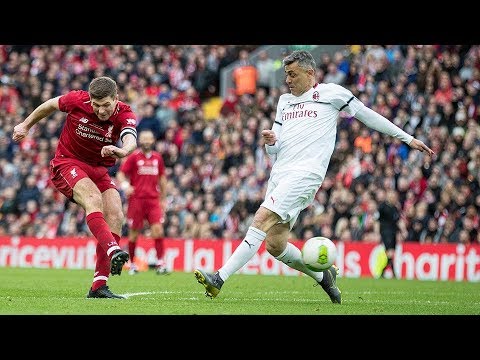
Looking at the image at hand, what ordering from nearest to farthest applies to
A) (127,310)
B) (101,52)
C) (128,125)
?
(127,310) < (128,125) < (101,52)

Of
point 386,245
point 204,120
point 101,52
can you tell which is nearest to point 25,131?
point 386,245

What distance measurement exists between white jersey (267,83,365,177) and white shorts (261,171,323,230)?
82 mm

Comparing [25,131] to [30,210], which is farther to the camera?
[30,210]

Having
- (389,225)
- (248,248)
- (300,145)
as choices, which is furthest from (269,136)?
(389,225)

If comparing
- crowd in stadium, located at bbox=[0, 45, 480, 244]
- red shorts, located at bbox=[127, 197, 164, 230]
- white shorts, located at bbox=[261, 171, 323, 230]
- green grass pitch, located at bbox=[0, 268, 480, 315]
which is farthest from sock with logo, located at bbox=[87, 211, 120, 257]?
crowd in stadium, located at bbox=[0, 45, 480, 244]

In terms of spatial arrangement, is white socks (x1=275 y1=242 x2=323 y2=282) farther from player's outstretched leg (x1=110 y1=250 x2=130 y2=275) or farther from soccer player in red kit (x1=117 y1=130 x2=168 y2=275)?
soccer player in red kit (x1=117 y1=130 x2=168 y2=275)

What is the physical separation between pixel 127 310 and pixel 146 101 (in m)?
17.2

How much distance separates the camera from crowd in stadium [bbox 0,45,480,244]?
2052cm

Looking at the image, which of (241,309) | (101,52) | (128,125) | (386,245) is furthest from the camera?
(101,52)

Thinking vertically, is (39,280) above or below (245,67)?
below

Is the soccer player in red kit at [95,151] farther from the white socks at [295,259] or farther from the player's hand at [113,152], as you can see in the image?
the white socks at [295,259]

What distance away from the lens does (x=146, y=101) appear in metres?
25.2

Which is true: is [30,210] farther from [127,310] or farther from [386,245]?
[127,310]

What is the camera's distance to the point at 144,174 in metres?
17.5
